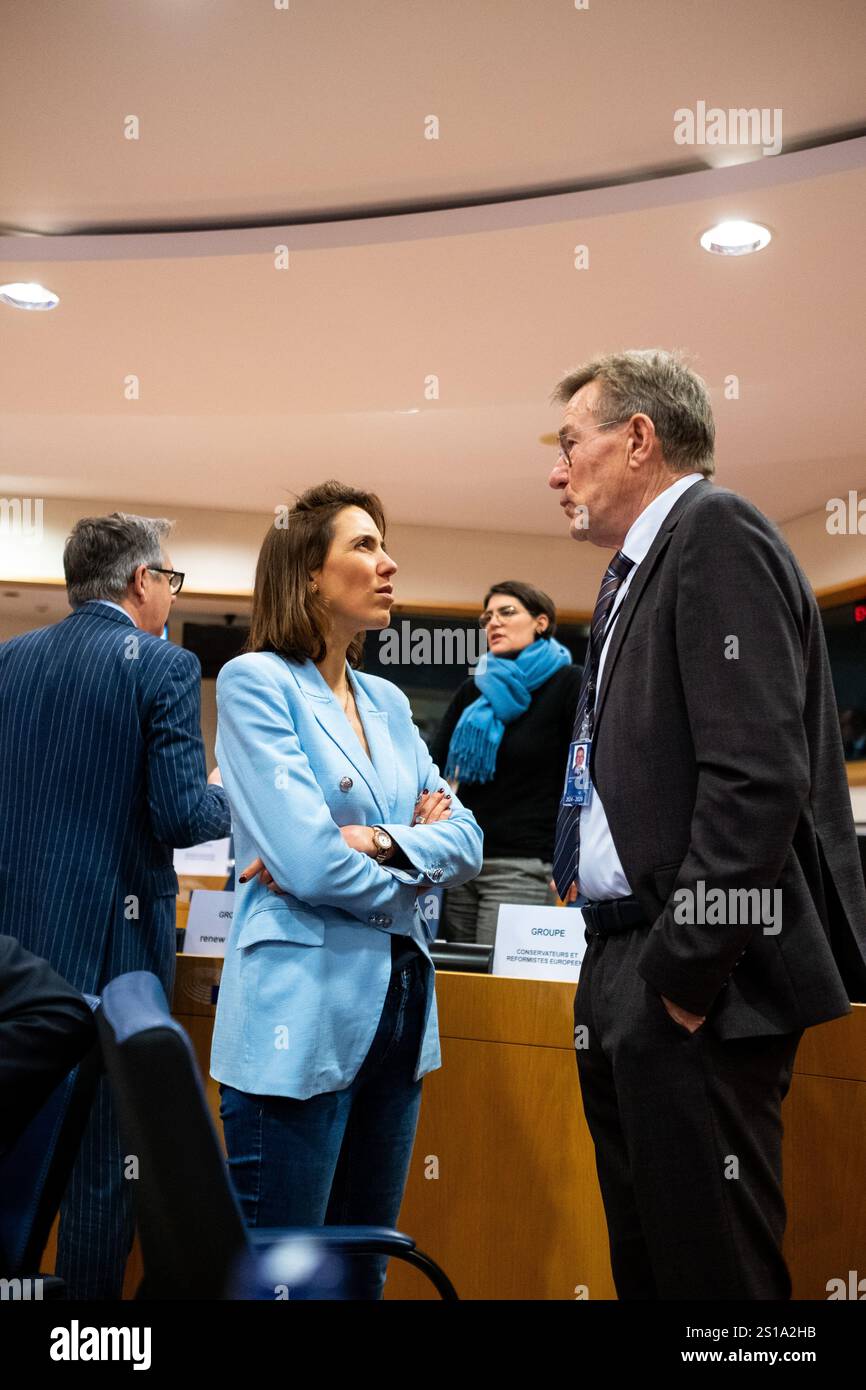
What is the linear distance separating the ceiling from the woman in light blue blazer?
1.87m

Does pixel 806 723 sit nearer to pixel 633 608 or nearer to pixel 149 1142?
pixel 633 608

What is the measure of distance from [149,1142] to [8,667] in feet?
4.99

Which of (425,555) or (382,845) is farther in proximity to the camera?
(425,555)

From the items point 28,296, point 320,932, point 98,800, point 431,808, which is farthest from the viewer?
point 28,296

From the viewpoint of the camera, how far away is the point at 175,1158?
98 centimetres

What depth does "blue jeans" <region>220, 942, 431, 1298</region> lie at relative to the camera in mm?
1566

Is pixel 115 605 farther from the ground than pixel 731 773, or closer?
farther from the ground

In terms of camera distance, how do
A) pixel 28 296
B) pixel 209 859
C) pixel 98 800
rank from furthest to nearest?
pixel 209 859 → pixel 28 296 → pixel 98 800

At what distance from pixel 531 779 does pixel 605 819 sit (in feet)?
7.15

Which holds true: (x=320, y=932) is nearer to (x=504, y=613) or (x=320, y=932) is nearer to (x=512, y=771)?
(x=512, y=771)

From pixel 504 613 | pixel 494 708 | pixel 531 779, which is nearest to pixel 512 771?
pixel 531 779

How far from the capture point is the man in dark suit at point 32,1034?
131 cm

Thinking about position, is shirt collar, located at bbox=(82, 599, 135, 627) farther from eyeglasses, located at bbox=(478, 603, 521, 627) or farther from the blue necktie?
eyeglasses, located at bbox=(478, 603, 521, 627)

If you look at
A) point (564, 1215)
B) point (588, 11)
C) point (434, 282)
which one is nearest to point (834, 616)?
point (434, 282)
